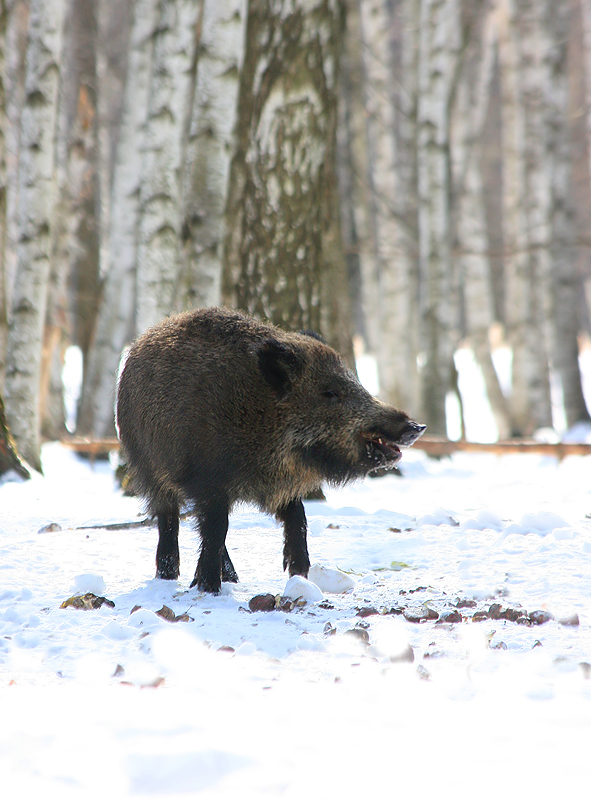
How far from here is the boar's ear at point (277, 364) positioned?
3.58m

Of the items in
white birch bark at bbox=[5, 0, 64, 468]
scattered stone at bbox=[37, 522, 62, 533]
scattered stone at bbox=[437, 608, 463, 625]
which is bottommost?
scattered stone at bbox=[437, 608, 463, 625]

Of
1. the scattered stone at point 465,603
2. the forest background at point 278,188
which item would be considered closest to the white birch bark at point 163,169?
the forest background at point 278,188

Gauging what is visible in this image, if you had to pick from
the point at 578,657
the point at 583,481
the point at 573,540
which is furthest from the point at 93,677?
the point at 583,481

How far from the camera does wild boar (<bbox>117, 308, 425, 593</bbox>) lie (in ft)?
11.5

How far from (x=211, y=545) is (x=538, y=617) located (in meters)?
1.37

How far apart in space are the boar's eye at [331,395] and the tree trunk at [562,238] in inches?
356

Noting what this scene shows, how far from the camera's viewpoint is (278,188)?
229 inches

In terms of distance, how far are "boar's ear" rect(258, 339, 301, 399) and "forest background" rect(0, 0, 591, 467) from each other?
1403 millimetres

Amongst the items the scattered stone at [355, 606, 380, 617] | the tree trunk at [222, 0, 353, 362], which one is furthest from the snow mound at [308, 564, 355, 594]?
the tree trunk at [222, 0, 353, 362]

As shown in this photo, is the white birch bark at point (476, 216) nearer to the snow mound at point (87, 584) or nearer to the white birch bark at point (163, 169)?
the white birch bark at point (163, 169)

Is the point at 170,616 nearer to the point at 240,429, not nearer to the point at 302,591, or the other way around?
the point at 302,591

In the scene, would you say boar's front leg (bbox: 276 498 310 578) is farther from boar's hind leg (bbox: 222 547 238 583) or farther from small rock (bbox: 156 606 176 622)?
small rock (bbox: 156 606 176 622)

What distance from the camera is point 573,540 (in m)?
4.00

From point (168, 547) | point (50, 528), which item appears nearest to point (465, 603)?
point (168, 547)
